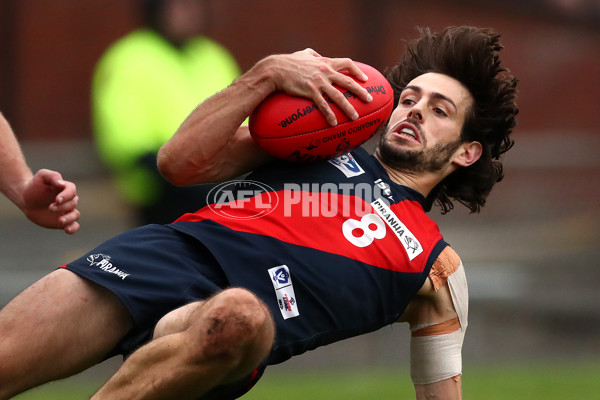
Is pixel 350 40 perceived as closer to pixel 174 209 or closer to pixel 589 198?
pixel 589 198

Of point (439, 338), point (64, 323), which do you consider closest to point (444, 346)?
point (439, 338)

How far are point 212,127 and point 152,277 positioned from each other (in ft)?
2.15

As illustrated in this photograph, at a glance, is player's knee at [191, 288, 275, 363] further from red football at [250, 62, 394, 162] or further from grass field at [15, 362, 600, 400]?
grass field at [15, 362, 600, 400]

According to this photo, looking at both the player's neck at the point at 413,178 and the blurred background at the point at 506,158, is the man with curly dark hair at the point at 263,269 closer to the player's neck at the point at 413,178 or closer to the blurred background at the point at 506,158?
the player's neck at the point at 413,178

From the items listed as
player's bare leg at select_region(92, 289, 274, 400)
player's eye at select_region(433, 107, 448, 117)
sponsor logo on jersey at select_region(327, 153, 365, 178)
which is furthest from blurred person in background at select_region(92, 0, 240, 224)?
player's bare leg at select_region(92, 289, 274, 400)

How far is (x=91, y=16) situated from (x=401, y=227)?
7098mm

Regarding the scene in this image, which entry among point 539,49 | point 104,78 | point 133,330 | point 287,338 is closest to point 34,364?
point 133,330

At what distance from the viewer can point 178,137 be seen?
13.4 ft

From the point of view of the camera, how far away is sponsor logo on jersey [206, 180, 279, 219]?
13.2 ft

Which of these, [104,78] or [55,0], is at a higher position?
[104,78]

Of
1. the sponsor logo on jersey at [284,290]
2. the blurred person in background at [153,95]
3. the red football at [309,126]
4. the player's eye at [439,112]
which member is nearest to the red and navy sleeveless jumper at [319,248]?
the sponsor logo on jersey at [284,290]

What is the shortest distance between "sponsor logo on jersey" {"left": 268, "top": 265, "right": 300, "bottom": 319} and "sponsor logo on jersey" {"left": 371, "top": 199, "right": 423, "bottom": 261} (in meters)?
0.51

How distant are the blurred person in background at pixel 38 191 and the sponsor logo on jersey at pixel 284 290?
78 centimetres

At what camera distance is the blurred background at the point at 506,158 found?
347 inches
